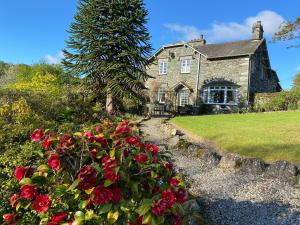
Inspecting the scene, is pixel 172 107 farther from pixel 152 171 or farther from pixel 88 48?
pixel 152 171

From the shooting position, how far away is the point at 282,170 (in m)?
7.93

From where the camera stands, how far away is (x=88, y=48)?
2206 centimetres

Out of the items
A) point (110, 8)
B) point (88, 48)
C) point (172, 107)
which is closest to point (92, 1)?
point (110, 8)

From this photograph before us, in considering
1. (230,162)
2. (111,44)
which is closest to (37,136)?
(230,162)

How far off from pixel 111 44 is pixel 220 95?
41.2ft

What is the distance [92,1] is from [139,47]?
430 centimetres

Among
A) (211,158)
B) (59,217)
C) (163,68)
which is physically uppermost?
(163,68)

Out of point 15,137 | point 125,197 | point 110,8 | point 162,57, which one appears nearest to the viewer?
point 125,197

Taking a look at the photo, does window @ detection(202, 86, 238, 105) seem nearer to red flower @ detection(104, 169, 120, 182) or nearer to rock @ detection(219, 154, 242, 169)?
rock @ detection(219, 154, 242, 169)

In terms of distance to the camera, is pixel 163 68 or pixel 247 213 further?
pixel 163 68

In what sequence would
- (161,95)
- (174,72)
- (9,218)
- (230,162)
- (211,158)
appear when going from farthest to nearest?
(161,95)
(174,72)
(211,158)
(230,162)
(9,218)

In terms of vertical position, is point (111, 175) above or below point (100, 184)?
above

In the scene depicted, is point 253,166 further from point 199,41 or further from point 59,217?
point 199,41

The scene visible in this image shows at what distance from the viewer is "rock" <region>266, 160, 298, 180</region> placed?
775cm
